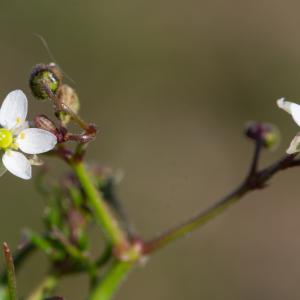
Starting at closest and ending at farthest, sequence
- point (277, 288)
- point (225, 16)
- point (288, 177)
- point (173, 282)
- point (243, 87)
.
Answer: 1. point (173, 282)
2. point (277, 288)
3. point (288, 177)
4. point (243, 87)
5. point (225, 16)

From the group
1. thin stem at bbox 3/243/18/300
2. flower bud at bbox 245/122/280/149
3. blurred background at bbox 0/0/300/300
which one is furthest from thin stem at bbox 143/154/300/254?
blurred background at bbox 0/0/300/300

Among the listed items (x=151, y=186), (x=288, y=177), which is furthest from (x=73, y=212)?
(x=288, y=177)

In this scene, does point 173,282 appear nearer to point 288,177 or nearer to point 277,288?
point 277,288

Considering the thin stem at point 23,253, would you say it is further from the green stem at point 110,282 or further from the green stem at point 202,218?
the green stem at point 202,218

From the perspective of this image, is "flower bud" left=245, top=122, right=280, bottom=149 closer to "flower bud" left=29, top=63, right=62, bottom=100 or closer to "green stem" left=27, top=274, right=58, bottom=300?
"flower bud" left=29, top=63, right=62, bottom=100

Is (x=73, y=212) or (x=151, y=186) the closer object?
(x=73, y=212)

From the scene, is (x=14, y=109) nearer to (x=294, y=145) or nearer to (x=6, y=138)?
A: (x=6, y=138)

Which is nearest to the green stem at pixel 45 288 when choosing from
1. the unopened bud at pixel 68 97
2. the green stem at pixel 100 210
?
the green stem at pixel 100 210

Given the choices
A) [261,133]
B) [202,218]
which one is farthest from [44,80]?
[261,133]
